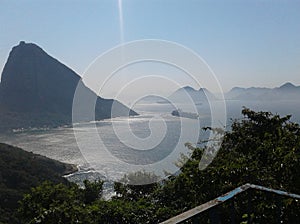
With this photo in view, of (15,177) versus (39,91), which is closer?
(15,177)

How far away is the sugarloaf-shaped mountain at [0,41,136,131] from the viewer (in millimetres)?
119000

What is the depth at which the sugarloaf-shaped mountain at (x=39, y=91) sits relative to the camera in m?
119

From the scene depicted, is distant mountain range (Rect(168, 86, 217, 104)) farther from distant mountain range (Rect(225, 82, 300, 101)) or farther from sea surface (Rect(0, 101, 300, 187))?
distant mountain range (Rect(225, 82, 300, 101))

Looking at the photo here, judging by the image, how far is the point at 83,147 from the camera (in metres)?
A: 70.9

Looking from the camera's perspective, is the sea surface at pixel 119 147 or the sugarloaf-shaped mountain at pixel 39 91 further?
the sugarloaf-shaped mountain at pixel 39 91

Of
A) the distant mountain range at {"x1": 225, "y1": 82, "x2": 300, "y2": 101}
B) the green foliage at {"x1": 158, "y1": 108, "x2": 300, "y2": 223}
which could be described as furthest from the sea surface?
the distant mountain range at {"x1": 225, "y1": 82, "x2": 300, "y2": 101}

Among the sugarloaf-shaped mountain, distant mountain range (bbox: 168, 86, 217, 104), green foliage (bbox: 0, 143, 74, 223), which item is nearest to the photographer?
distant mountain range (bbox: 168, 86, 217, 104)

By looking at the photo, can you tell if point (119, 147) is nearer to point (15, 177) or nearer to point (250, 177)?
point (15, 177)

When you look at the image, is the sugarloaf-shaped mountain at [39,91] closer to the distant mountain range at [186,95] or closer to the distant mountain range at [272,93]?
the distant mountain range at [272,93]

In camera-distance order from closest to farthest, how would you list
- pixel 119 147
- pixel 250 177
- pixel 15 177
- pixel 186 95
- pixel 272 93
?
pixel 250 177, pixel 186 95, pixel 15 177, pixel 119 147, pixel 272 93

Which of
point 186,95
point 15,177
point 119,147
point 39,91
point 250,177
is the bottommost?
point 119,147

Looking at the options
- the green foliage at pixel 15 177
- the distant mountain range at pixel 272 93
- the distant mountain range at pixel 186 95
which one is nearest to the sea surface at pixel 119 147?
the green foliage at pixel 15 177

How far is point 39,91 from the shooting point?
418 feet

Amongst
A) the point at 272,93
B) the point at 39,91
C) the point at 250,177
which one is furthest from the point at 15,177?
the point at 272,93
